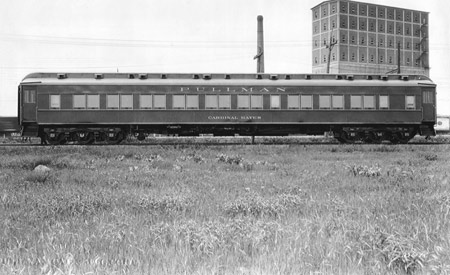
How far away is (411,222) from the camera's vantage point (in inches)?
177

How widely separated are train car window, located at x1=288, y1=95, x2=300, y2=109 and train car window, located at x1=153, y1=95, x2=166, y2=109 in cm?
657

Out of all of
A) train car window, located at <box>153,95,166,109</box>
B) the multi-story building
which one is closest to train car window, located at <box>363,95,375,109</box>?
train car window, located at <box>153,95,166,109</box>

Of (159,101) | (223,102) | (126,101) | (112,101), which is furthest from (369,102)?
(112,101)

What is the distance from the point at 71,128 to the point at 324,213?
65.5 ft

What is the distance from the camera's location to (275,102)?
77.5 ft

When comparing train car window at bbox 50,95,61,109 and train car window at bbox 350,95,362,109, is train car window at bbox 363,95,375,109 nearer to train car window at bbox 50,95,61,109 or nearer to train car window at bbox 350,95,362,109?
train car window at bbox 350,95,362,109

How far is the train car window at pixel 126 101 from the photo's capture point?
23047 millimetres

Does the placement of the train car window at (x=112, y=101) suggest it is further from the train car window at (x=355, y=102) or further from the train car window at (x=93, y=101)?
the train car window at (x=355, y=102)

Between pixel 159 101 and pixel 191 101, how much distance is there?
165cm

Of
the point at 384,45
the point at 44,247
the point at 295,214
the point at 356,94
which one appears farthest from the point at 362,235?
the point at 384,45

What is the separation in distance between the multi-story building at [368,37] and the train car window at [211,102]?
82.9 m

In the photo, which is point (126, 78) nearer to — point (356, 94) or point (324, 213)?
point (356, 94)

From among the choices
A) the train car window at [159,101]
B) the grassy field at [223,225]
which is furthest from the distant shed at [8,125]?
the grassy field at [223,225]

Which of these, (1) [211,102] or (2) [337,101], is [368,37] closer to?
(2) [337,101]
